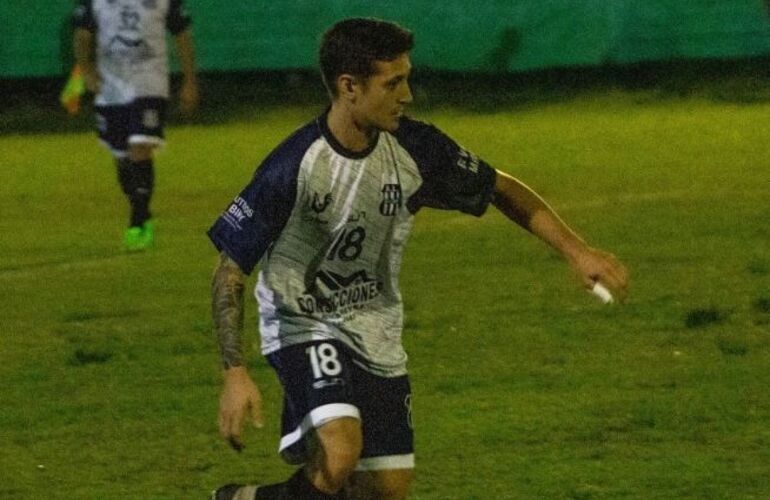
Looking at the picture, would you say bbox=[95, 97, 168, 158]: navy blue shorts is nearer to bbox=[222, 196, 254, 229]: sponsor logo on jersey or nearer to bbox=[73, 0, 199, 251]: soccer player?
bbox=[73, 0, 199, 251]: soccer player

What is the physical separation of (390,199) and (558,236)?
1.49ft

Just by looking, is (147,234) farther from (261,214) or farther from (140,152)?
(261,214)

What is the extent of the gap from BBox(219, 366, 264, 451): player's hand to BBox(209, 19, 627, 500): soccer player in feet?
0.06

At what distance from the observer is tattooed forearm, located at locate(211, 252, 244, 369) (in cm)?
429

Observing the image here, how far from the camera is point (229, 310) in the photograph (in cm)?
434

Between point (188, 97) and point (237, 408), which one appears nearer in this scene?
point (237, 408)

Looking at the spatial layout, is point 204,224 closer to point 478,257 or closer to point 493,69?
point 478,257

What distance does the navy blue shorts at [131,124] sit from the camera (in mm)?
11250

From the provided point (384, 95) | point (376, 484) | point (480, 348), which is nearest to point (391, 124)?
point (384, 95)

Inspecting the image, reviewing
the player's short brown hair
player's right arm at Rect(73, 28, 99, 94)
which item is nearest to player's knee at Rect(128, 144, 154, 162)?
player's right arm at Rect(73, 28, 99, 94)

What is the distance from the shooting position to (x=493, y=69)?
2081 centimetres

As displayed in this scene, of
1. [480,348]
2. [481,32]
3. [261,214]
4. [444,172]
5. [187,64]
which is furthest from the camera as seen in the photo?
[481,32]

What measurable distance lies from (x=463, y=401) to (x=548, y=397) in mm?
342

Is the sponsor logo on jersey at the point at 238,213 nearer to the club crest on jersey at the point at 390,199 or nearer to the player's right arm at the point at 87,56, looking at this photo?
the club crest on jersey at the point at 390,199
